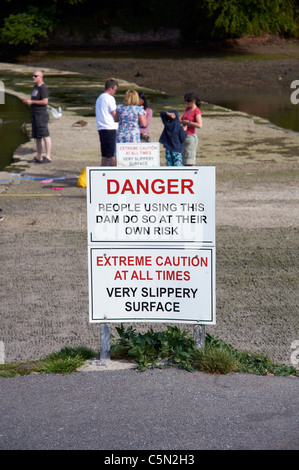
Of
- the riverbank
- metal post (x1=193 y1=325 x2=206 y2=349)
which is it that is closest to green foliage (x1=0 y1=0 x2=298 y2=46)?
the riverbank

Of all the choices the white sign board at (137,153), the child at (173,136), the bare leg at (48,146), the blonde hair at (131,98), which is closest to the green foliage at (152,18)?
the bare leg at (48,146)

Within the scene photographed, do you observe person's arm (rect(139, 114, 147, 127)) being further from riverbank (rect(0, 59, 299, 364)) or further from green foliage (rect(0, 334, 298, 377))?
green foliage (rect(0, 334, 298, 377))

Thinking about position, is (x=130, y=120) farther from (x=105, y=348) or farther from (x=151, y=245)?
(x=105, y=348)

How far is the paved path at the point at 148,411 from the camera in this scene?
13.6 ft

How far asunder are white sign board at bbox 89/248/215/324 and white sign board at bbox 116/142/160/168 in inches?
273

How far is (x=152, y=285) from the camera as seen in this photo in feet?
18.1

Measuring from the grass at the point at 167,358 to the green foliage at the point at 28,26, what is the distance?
46.4 metres

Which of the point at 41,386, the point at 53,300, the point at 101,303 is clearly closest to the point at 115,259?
the point at 101,303

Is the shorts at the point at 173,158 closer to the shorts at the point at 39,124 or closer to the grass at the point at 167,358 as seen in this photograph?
the shorts at the point at 39,124

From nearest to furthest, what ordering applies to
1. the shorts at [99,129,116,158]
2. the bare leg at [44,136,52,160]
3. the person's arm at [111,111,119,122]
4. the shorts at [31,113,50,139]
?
the person's arm at [111,111,119,122], the shorts at [99,129,116,158], the shorts at [31,113,50,139], the bare leg at [44,136,52,160]

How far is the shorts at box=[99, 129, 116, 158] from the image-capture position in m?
13.9

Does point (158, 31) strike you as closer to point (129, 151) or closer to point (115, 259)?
point (129, 151)

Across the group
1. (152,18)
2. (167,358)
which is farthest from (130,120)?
(152,18)

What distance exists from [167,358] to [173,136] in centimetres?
810
